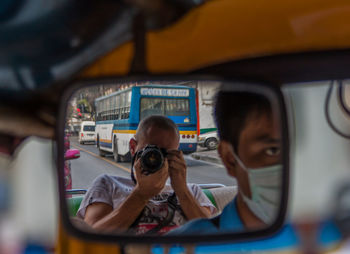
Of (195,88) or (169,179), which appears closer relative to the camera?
(195,88)

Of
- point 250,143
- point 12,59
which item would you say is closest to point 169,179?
point 250,143

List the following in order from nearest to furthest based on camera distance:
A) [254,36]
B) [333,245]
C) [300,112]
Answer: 1. [254,36]
2. [300,112]
3. [333,245]

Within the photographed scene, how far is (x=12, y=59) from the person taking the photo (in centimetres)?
108

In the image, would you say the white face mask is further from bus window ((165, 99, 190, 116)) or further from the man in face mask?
bus window ((165, 99, 190, 116))

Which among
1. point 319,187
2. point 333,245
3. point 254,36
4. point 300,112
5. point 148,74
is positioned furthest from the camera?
point 319,187

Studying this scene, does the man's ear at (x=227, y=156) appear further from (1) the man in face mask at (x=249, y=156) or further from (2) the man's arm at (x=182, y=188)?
(2) the man's arm at (x=182, y=188)

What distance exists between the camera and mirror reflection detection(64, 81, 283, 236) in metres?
0.95

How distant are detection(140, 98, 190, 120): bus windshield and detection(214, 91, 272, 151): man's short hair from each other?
8 centimetres

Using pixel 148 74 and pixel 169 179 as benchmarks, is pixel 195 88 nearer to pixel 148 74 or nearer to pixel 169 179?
pixel 148 74

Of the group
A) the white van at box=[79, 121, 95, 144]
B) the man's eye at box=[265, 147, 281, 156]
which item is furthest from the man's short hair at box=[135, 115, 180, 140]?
the man's eye at box=[265, 147, 281, 156]

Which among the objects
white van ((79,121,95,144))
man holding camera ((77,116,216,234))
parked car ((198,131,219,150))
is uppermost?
white van ((79,121,95,144))

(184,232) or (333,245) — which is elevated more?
(184,232)

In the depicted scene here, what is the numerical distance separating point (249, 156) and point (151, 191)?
1.03 feet

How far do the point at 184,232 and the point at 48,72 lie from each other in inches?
24.3
